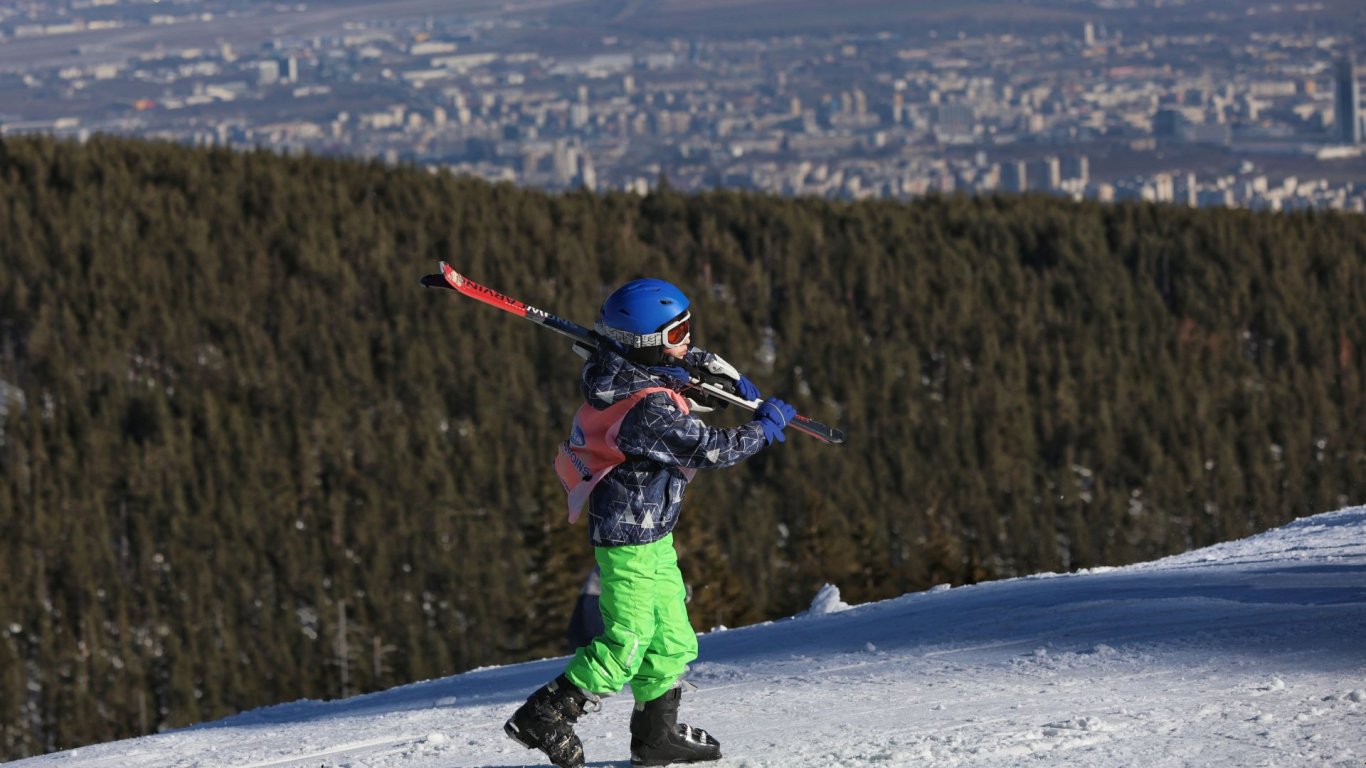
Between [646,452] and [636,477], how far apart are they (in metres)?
0.16

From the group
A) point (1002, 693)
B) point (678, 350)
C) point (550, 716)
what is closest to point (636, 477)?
point (678, 350)

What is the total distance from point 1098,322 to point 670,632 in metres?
156

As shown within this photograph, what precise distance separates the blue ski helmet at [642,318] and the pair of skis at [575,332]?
17cm

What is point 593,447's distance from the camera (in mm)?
7629

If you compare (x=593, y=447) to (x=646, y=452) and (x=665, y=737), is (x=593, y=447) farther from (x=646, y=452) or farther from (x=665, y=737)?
(x=665, y=737)

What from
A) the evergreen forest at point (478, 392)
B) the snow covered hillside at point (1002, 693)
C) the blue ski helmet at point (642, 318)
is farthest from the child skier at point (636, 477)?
the evergreen forest at point (478, 392)

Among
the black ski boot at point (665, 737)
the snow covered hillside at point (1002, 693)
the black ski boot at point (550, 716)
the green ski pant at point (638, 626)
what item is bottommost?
the snow covered hillside at point (1002, 693)

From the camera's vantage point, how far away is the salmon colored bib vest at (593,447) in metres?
7.55

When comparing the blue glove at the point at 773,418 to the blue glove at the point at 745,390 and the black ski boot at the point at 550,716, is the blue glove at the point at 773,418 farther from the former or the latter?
the black ski boot at the point at 550,716

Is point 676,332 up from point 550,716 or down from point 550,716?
up

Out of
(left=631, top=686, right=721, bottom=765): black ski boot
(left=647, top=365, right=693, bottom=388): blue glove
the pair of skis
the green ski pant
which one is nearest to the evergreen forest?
the pair of skis

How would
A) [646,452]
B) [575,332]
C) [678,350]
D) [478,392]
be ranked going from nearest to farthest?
[646,452]
[678,350]
[575,332]
[478,392]

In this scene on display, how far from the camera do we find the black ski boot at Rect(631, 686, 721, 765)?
25.9 ft

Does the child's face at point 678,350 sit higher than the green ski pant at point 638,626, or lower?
higher
